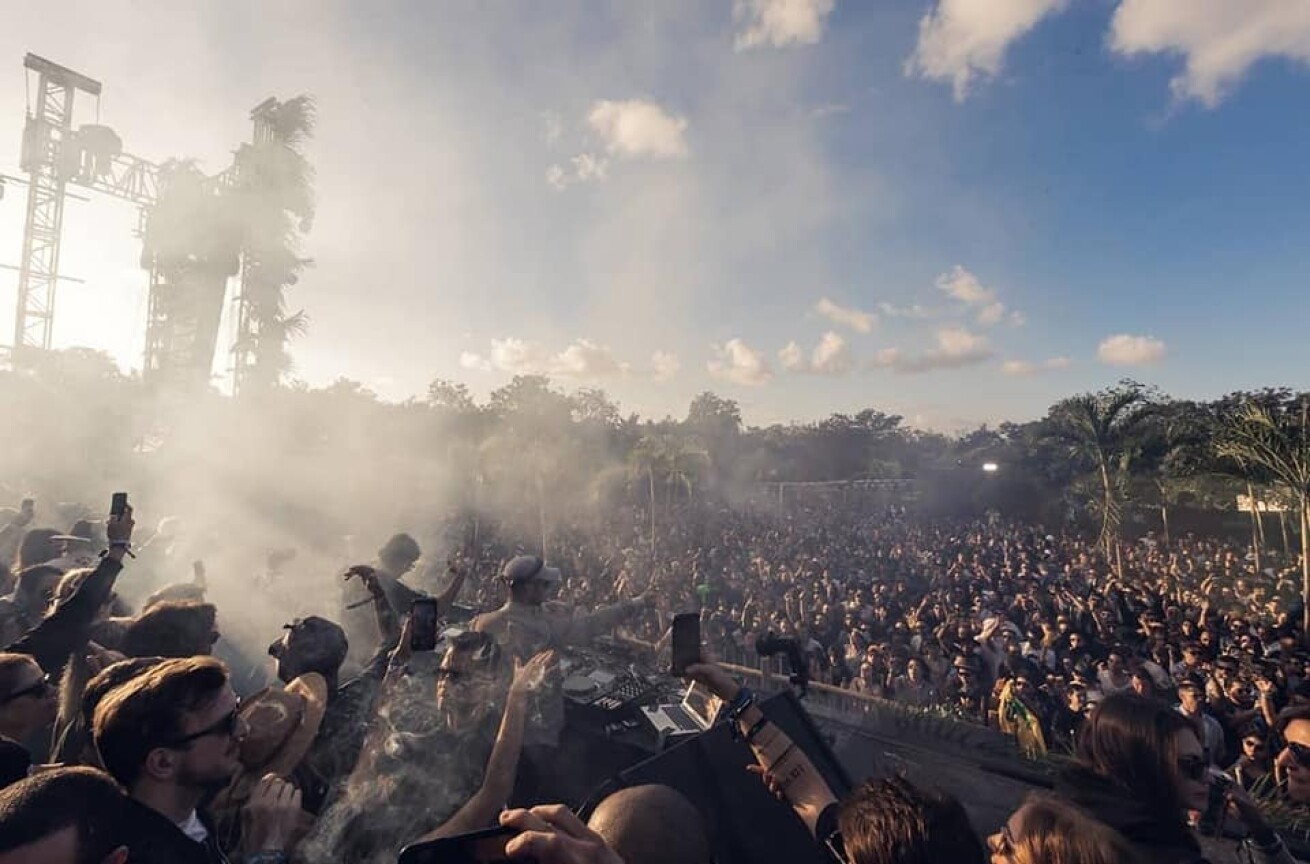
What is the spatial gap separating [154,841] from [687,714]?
2.50 metres

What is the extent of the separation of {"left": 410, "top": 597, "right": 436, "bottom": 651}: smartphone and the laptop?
1.33 metres

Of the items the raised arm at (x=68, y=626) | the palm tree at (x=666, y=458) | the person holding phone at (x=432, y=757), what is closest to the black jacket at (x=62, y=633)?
the raised arm at (x=68, y=626)

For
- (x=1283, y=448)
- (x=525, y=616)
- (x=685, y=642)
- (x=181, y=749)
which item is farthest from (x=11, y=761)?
(x=1283, y=448)

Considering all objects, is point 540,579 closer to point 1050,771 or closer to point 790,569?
point 1050,771

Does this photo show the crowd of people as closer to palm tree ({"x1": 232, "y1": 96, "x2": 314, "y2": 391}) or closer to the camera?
the camera

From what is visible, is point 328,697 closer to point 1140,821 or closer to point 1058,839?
point 1058,839

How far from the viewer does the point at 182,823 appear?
5.62 feet

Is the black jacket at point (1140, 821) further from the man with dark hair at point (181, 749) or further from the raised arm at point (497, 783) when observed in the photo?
the man with dark hair at point (181, 749)

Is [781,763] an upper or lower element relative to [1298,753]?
upper

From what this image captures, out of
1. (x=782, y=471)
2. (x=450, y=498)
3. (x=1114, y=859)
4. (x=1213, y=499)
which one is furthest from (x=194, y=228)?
(x=1213, y=499)

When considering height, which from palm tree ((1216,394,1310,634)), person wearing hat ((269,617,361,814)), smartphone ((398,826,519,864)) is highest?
palm tree ((1216,394,1310,634))

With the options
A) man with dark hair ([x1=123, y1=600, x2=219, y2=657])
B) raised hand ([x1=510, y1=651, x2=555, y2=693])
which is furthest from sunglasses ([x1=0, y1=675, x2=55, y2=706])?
raised hand ([x1=510, y1=651, x2=555, y2=693])

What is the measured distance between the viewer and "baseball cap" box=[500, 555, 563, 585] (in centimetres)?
430

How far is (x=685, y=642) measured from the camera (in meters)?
2.26
